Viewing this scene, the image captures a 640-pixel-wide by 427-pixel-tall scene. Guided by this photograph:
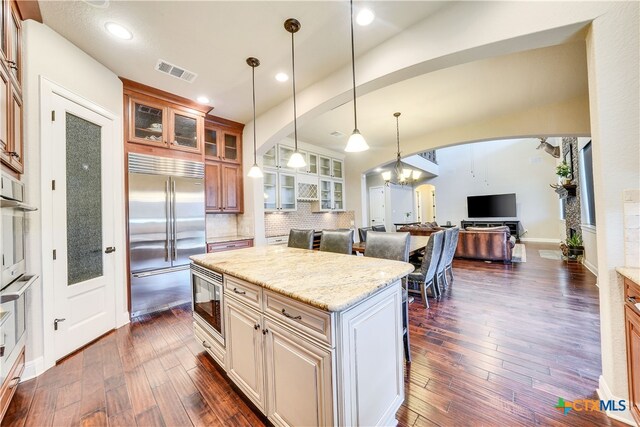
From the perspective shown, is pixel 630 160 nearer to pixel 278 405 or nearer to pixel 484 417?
pixel 484 417

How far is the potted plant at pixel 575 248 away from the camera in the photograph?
527 centimetres

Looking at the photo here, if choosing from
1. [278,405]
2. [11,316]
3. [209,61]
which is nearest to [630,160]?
[278,405]

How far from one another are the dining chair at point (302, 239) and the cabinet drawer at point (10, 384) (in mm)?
2448

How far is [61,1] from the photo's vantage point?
1.83 metres

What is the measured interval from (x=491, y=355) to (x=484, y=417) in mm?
743

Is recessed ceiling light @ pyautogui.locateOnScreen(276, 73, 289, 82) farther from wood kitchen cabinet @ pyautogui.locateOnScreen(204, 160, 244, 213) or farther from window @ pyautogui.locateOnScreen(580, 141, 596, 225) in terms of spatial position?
window @ pyautogui.locateOnScreen(580, 141, 596, 225)

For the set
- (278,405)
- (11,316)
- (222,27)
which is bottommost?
(278,405)

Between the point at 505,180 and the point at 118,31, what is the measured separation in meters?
11.7

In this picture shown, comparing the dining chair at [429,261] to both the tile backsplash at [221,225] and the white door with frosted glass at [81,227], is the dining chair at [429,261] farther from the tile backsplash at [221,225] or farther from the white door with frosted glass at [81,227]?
the white door with frosted glass at [81,227]

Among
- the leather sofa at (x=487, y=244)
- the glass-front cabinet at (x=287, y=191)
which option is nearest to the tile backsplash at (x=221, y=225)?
the glass-front cabinet at (x=287, y=191)

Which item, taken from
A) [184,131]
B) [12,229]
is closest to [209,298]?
[12,229]

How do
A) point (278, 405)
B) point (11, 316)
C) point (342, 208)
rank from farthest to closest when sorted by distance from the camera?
point (342, 208) → point (11, 316) → point (278, 405)

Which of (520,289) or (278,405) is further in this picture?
(520,289)

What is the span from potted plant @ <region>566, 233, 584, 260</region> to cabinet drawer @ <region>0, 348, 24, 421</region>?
841 centimetres
